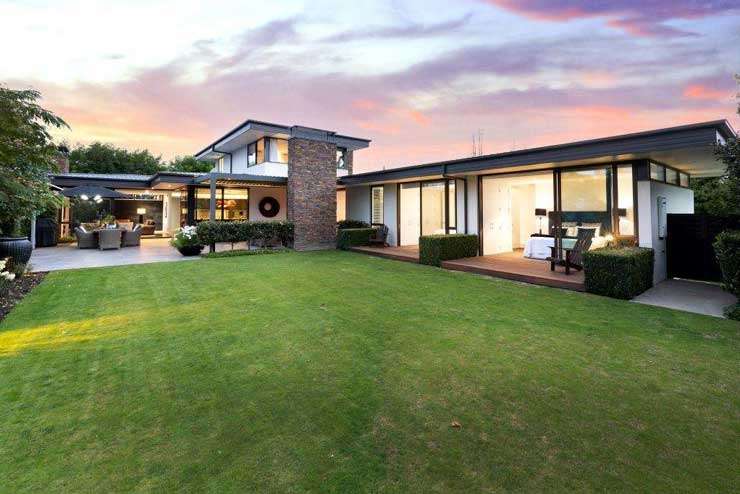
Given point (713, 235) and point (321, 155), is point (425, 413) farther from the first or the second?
point (321, 155)

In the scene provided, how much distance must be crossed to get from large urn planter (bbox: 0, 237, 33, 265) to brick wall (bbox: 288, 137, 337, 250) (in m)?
8.11

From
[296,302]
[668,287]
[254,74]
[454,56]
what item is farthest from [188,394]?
[254,74]

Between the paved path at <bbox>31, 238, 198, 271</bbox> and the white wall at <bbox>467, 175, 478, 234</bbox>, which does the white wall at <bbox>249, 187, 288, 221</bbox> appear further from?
the white wall at <bbox>467, 175, 478, 234</bbox>

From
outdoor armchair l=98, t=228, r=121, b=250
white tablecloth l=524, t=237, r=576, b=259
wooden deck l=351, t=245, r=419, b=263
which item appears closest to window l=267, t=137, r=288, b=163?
wooden deck l=351, t=245, r=419, b=263

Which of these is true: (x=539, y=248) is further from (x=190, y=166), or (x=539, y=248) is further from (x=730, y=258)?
(x=190, y=166)

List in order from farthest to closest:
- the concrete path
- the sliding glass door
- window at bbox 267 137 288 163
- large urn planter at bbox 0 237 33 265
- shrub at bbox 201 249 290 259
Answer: window at bbox 267 137 288 163 → the sliding glass door → shrub at bbox 201 249 290 259 → large urn planter at bbox 0 237 33 265 → the concrete path

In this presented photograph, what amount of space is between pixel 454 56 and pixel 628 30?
5.19 metres

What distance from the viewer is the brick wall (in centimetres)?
1480

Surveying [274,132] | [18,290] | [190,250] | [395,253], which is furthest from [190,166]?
[18,290]

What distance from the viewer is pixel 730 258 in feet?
19.1

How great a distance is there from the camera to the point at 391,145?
25266mm

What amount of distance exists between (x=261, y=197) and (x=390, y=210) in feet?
24.7

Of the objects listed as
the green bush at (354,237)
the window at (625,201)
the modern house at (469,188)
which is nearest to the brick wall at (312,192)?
the modern house at (469,188)

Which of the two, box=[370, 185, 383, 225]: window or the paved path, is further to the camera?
box=[370, 185, 383, 225]: window
